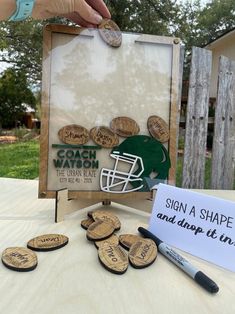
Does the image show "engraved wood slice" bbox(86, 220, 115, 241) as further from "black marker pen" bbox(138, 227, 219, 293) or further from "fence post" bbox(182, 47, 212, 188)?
"fence post" bbox(182, 47, 212, 188)

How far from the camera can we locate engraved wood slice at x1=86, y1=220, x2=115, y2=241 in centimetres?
58

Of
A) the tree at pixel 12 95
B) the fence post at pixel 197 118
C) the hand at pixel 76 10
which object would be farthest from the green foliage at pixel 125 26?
the hand at pixel 76 10

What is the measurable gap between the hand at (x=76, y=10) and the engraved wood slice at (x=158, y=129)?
0.25m

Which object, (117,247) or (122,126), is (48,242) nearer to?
(117,247)

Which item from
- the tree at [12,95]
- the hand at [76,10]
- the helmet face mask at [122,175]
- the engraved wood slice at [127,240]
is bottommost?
the engraved wood slice at [127,240]

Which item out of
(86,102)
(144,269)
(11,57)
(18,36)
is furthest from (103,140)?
(11,57)

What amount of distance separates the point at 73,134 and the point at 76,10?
0.87 ft

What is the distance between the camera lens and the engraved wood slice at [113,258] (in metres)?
0.47

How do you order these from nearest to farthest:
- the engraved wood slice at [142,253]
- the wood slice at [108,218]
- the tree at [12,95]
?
1. the engraved wood slice at [142,253]
2. the wood slice at [108,218]
3. the tree at [12,95]

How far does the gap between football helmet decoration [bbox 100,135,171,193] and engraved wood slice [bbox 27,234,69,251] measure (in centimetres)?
20

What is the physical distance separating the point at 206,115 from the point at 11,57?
8164mm

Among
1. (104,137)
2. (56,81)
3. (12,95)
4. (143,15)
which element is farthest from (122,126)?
(12,95)

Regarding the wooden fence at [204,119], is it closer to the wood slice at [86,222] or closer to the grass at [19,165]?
the wood slice at [86,222]

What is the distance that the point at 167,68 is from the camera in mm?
771
